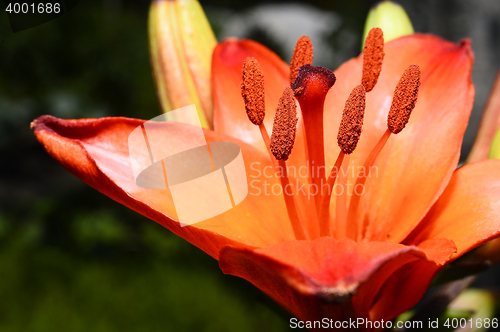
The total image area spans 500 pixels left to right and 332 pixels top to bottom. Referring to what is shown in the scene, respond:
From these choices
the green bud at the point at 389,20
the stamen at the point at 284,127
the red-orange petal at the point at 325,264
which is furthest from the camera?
the green bud at the point at 389,20

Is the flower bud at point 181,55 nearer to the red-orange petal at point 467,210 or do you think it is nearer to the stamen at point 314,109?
the stamen at point 314,109

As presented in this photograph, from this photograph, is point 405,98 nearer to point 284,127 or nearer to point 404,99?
point 404,99

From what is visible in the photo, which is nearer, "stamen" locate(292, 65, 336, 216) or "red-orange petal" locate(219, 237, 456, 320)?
"red-orange petal" locate(219, 237, 456, 320)

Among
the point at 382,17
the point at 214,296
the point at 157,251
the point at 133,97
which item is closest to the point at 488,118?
the point at 382,17

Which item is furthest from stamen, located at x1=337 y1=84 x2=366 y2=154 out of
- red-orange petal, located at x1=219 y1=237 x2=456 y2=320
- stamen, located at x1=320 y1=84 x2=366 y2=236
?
red-orange petal, located at x1=219 y1=237 x2=456 y2=320

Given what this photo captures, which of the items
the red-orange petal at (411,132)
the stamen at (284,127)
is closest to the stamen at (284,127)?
the stamen at (284,127)

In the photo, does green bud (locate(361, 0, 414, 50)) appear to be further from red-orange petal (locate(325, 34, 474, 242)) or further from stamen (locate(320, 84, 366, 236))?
stamen (locate(320, 84, 366, 236))

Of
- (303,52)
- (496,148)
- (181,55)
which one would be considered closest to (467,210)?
(496,148)
